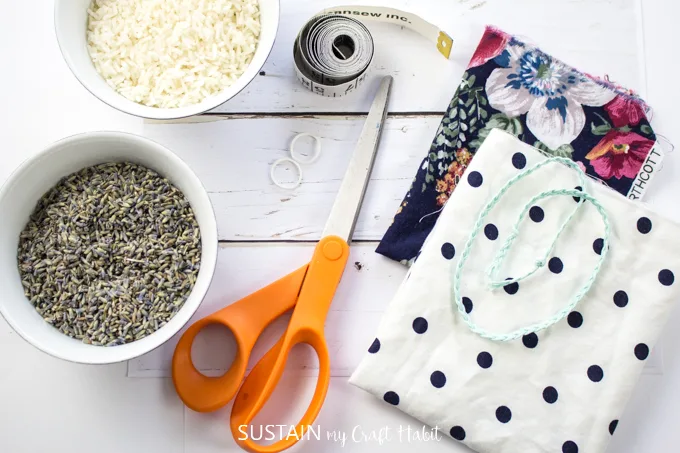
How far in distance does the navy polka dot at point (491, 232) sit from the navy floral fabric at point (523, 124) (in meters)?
0.10

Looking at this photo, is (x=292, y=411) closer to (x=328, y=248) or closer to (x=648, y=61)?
(x=328, y=248)

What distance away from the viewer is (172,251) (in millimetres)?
791

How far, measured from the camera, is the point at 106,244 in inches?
30.9

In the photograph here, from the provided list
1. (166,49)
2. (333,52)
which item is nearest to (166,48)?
(166,49)

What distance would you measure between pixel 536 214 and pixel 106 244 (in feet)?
1.82

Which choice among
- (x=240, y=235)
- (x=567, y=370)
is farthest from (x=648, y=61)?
(x=240, y=235)

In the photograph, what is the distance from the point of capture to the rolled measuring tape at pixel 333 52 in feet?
2.88

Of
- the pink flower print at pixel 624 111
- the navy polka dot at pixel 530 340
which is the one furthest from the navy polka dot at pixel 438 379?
the pink flower print at pixel 624 111

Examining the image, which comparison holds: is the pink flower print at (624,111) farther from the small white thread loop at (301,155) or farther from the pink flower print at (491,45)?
the small white thread loop at (301,155)

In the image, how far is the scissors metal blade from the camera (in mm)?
893

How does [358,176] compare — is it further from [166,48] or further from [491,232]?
[166,48]

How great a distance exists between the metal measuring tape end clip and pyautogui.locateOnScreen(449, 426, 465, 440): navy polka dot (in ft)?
1.32

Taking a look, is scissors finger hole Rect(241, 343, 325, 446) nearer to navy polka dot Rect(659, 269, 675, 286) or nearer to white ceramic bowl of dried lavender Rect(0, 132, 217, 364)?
white ceramic bowl of dried lavender Rect(0, 132, 217, 364)

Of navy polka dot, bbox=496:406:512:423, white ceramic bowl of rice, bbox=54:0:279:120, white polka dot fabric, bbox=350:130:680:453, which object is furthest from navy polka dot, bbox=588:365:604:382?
white ceramic bowl of rice, bbox=54:0:279:120
